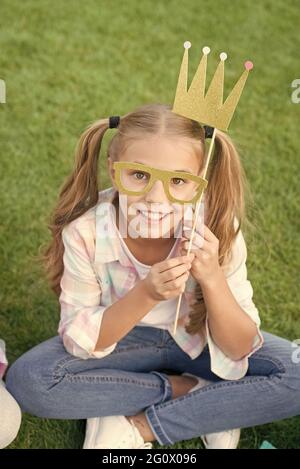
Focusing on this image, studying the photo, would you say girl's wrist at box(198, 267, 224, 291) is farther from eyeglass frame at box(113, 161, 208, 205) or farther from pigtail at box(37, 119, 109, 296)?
pigtail at box(37, 119, 109, 296)

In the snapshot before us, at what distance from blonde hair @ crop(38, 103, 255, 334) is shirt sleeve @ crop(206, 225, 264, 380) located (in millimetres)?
29

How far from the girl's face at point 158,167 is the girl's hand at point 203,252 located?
5 centimetres

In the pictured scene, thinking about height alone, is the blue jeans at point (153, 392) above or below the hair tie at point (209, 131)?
Result: below

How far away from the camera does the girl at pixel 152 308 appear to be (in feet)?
4.38

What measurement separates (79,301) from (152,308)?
150mm

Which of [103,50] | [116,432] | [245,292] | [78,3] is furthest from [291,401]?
[78,3]

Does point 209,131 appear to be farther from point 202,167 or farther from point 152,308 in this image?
point 152,308

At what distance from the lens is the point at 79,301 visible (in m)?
1.48

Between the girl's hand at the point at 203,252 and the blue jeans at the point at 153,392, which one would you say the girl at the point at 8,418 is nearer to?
the blue jeans at the point at 153,392

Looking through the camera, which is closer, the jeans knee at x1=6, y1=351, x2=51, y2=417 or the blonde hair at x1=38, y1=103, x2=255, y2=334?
the blonde hair at x1=38, y1=103, x2=255, y2=334

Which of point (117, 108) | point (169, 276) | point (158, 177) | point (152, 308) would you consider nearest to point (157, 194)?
point (158, 177)

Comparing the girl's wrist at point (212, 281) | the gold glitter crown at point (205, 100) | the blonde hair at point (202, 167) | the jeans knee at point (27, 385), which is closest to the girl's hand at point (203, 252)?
the girl's wrist at point (212, 281)

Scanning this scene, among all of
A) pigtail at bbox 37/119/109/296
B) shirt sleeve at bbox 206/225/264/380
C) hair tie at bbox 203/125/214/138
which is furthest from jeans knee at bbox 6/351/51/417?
hair tie at bbox 203/125/214/138

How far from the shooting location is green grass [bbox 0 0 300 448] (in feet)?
6.14
